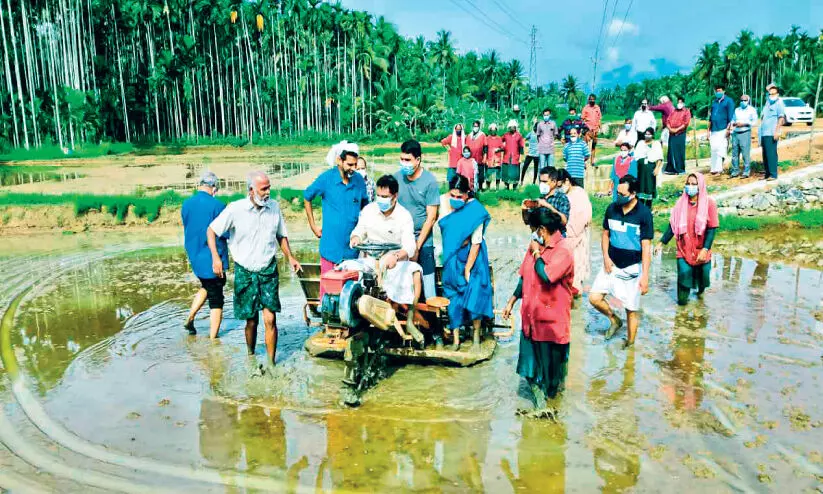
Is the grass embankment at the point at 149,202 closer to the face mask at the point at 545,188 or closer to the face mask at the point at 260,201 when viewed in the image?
the face mask at the point at 545,188

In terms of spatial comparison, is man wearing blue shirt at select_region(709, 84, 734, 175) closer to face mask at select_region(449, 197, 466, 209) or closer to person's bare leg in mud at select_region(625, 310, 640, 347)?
person's bare leg in mud at select_region(625, 310, 640, 347)

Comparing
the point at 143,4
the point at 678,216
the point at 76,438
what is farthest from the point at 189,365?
the point at 143,4

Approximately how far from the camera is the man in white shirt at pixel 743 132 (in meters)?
13.8

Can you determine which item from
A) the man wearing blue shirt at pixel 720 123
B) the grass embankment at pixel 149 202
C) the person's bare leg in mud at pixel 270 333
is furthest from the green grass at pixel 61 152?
the person's bare leg in mud at pixel 270 333

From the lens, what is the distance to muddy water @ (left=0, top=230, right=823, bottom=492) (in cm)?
423

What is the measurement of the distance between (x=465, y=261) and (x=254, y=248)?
79.2 inches

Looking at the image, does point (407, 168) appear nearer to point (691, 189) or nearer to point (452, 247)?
point (452, 247)

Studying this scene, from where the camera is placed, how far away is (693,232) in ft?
26.1

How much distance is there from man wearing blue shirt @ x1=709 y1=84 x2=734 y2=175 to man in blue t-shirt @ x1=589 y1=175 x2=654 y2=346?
9129 millimetres

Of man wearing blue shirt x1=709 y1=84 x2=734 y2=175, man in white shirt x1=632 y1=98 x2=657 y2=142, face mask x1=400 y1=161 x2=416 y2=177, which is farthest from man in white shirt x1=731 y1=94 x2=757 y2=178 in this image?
face mask x1=400 y1=161 x2=416 y2=177

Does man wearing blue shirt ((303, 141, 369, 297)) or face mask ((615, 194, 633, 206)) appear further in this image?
face mask ((615, 194, 633, 206))

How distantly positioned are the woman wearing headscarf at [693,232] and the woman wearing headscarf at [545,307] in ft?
10.8

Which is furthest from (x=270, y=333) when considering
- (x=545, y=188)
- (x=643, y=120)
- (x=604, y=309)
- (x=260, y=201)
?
(x=643, y=120)

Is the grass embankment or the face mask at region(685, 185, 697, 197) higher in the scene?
the face mask at region(685, 185, 697, 197)
